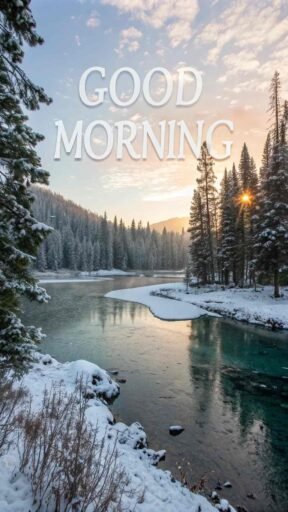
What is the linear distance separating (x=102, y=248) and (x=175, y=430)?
83.0 metres

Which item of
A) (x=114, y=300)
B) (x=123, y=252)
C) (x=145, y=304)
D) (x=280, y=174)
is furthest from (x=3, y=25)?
(x=123, y=252)

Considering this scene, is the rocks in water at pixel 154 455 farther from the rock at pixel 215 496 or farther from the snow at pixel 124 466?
the rock at pixel 215 496

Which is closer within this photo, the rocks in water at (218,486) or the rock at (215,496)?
the rock at (215,496)

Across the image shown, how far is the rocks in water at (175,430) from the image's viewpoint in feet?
24.0

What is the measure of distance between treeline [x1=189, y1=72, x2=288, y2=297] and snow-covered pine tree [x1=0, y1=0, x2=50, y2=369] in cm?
2052

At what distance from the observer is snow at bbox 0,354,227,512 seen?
312 centimetres

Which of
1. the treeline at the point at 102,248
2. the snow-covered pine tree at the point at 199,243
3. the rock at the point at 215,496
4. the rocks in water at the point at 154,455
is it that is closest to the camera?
the rock at the point at 215,496

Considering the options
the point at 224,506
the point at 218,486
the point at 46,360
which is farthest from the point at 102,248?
the point at 224,506

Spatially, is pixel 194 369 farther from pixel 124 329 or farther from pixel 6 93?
pixel 6 93

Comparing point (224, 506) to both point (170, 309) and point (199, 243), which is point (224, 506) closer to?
point (170, 309)

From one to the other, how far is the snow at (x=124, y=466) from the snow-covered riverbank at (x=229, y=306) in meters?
12.9

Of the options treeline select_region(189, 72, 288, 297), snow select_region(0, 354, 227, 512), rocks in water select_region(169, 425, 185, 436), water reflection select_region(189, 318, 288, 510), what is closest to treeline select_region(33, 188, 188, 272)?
treeline select_region(189, 72, 288, 297)

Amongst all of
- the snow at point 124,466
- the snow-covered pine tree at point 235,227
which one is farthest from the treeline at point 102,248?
the snow at point 124,466

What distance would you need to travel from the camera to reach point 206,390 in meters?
9.89
